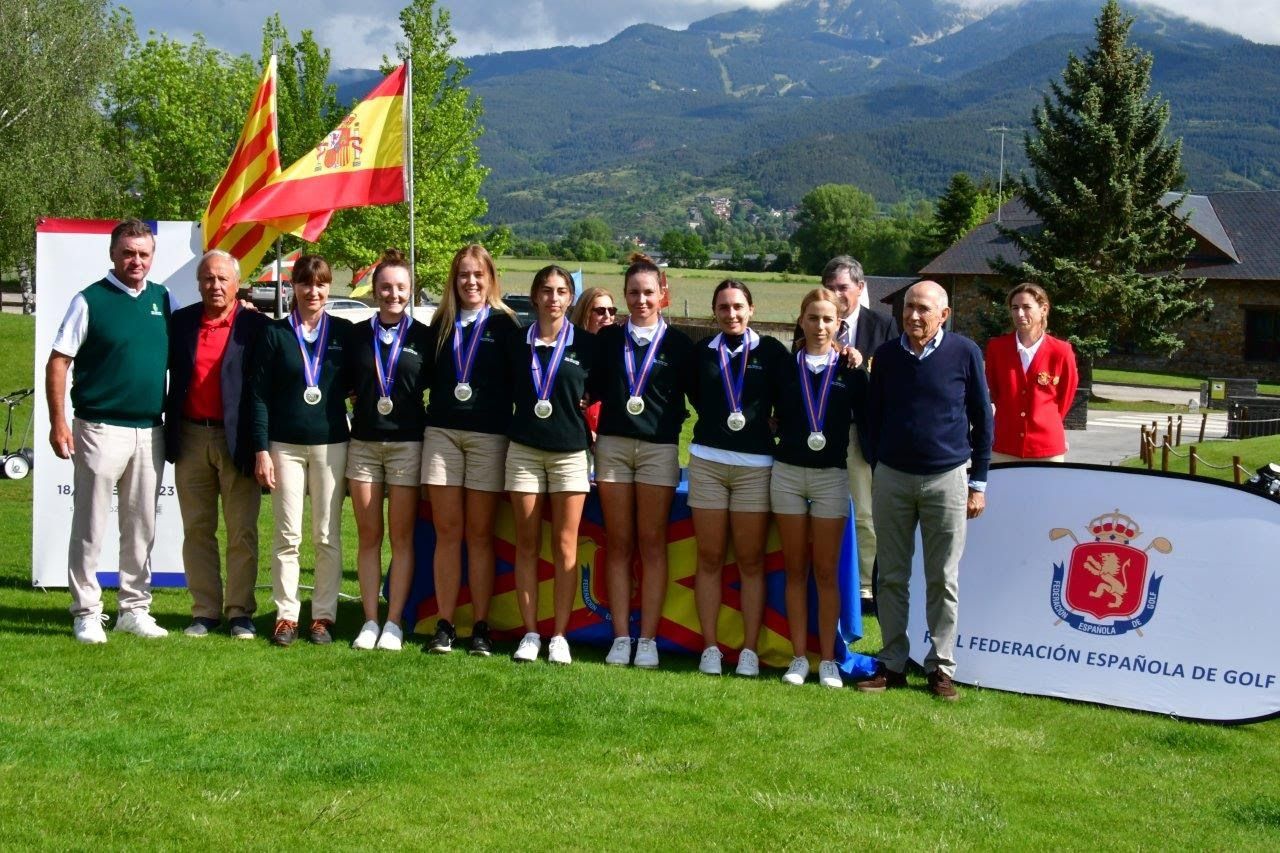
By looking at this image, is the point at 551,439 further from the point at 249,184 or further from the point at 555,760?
the point at 249,184

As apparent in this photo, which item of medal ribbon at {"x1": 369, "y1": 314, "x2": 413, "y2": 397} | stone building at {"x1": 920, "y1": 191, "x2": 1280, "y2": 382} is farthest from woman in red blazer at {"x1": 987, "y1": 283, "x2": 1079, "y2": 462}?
stone building at {"x1": 920, "y1": 191, "x2": 1280, "y2": 382}

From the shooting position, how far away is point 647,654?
648 centimetres

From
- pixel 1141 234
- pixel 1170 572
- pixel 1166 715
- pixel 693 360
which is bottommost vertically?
pixel 1166 715

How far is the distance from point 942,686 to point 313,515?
330cm

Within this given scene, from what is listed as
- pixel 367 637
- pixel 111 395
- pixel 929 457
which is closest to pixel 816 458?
pixel 929 457

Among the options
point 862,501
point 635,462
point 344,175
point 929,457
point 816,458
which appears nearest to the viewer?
point 929,457

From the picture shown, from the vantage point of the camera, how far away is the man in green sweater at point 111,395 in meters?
6.48

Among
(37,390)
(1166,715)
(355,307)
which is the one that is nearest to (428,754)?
(1166,715)

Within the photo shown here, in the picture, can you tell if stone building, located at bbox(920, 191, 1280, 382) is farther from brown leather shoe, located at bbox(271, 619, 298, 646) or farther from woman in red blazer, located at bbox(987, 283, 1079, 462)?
brown leather shoe, located at bbox(271, 619, 298, 646)

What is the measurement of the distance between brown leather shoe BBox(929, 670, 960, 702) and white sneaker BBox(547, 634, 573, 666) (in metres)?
1.52

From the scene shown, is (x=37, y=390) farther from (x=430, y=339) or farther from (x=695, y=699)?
(x=695, y=699)

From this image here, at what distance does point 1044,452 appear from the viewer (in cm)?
730

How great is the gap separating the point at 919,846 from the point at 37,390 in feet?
23.6

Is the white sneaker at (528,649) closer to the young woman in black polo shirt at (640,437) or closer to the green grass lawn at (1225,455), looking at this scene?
the young woman in black polo shirt at (640,437)
